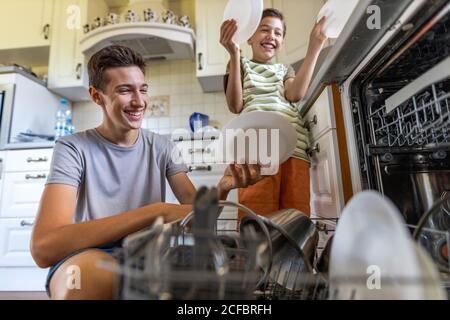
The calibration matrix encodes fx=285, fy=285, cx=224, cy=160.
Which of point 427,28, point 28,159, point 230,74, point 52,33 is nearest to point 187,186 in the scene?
point 230,74

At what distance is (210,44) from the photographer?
6.52 ft

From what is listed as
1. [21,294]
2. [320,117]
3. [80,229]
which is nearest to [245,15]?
[320,117]

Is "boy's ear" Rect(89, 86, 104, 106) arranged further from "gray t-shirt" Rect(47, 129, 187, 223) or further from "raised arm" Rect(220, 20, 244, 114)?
"raised arm" Rect(220, 20, 244, 114)

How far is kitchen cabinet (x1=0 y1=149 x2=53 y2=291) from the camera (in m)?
1.56

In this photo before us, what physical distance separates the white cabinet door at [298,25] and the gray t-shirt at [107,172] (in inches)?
50.2

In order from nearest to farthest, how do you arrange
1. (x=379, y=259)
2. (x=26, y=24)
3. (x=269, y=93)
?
(x=379, y=259) < (x=269, y=93) < (x=26, y=24)

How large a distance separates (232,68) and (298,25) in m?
1.13

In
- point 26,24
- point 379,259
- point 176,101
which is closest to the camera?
point 379,259

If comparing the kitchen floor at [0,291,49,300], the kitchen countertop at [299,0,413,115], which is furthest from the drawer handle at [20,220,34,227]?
the kitchen countertop at [299,0,413,115]

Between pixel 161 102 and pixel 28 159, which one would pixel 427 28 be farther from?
pixel 161 102

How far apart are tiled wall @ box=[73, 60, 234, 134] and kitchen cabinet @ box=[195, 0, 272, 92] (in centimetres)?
21

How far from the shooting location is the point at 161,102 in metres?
2.30

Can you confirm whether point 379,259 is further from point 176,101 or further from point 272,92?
point 176,101

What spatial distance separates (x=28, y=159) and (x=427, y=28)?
1884mm
